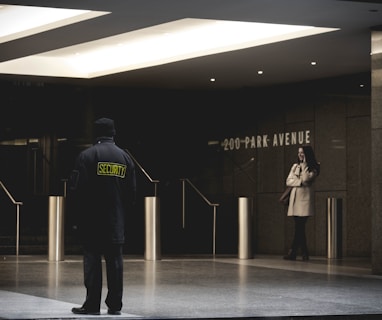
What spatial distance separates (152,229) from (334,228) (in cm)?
377

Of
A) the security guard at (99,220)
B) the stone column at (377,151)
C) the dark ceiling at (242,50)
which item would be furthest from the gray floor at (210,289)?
the dark ceiling at (242,50)

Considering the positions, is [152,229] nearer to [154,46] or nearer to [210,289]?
[154,46]

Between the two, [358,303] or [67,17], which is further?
[67,17]

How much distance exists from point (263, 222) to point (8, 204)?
19.6 feet

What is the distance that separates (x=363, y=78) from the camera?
20547 millimetres

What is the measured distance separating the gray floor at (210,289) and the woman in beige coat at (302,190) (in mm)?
621

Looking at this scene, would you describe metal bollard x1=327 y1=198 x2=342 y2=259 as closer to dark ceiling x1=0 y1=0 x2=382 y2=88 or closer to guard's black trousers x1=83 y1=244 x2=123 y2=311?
dark ceiling x1=0 y1=0 x2=382 y2=88

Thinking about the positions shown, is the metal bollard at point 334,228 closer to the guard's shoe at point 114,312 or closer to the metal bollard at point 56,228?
the metal bollard at point 56,228

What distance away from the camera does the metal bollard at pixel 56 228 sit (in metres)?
18.8

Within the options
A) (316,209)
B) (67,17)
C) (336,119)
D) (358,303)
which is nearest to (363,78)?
(336,119)

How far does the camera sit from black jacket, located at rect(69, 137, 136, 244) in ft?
31.7

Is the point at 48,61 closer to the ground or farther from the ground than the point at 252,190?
farther from the ground

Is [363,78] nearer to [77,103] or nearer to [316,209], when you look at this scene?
[316,209]

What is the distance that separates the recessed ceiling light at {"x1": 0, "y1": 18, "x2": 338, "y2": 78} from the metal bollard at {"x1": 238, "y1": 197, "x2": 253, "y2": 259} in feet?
10.9
